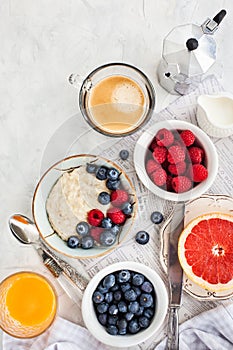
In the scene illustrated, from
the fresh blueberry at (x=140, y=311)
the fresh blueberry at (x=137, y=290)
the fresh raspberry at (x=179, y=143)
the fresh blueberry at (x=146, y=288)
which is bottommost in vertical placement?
the fresh blueberry at (x=140, y=311)

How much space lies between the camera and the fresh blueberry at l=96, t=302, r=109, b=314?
1469 millimetres

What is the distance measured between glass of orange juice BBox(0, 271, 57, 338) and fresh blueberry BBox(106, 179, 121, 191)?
248 millimetres

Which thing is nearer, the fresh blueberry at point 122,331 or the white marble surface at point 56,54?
the fresh blueberry at point 122,331

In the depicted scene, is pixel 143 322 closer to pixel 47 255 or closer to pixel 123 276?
pixel 123 276

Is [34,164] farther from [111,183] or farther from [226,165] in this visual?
[226,165]

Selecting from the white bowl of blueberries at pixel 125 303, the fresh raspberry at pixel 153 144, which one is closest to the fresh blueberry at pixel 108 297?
the white bowl of blueberries at pixel 125 303

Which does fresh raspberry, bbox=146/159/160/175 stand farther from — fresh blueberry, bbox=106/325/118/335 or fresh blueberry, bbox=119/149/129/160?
fresh blueberry, bbox=106/325/118/335

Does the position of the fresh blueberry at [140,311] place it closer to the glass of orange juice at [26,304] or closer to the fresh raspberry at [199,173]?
the glass of orange juice at [26,304]

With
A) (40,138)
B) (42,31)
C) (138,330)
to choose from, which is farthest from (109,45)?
(138,330)

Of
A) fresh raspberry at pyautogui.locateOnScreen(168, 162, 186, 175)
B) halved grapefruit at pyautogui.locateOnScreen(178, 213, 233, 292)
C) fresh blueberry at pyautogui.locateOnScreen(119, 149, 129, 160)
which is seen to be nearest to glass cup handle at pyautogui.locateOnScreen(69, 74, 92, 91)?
fresh blueberry at pyautogui.locateOnScreen(119, 149, 129, 160)

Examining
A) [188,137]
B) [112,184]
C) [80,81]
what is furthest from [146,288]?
[80,81]

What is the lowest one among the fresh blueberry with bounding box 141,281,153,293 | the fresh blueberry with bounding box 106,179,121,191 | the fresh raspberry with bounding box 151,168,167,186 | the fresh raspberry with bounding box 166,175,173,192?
the fresh blueberry with bounding box 141,281,153,293

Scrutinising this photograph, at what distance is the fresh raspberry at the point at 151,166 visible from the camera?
1473mm

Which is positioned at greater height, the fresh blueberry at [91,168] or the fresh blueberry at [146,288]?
the fresh blueberry at [91,168]
